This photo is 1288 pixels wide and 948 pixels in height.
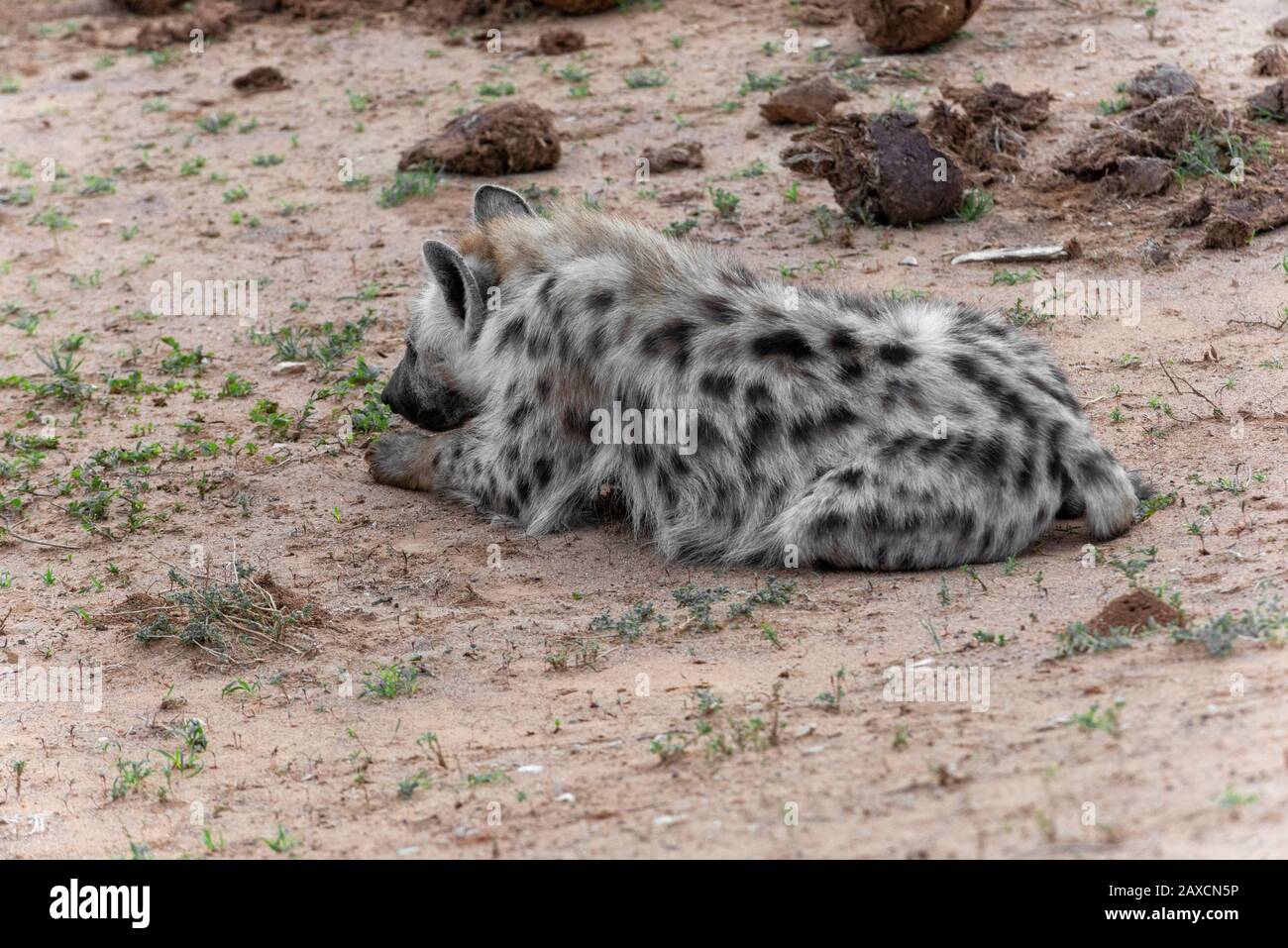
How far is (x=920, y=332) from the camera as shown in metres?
4.56

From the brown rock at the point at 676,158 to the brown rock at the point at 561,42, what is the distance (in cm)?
185

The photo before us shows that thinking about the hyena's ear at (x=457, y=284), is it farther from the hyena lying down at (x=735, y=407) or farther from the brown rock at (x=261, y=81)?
the brown rock at (x=261, y=81)

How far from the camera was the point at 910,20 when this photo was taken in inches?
332

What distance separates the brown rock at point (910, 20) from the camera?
839 cm

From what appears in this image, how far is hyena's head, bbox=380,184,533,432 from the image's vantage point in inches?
201

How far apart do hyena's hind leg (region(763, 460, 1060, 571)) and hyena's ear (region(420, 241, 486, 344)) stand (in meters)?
1.39

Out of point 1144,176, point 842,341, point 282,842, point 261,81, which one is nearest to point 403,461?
point 842,341

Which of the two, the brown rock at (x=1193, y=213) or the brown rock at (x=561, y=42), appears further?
the brown rock at (x=561, y=42)

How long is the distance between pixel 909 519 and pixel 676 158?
12.9 ft

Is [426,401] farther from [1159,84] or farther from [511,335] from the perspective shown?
[1159,84]

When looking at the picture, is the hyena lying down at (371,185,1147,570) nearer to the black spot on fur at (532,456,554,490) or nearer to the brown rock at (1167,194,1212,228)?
the black spot on fur at (532,456,554,490)

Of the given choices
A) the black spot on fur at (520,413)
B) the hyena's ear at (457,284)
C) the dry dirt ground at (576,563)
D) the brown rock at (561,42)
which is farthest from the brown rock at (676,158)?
the black spot on fur at (520,413)

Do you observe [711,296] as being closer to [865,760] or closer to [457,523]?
[457,523]

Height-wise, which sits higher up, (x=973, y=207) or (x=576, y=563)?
(x=973, y=207)
